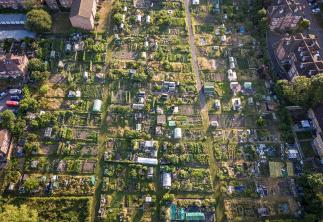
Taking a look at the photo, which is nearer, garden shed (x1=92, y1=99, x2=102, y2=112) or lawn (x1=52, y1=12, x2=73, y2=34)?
garden shed (x1=92, y1=99, x2=102, y2=112)

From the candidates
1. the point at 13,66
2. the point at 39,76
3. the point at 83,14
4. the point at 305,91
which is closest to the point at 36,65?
the point at 39,76

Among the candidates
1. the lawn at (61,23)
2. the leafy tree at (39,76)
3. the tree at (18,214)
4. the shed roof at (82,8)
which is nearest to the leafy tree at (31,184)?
the tree at (18,214)

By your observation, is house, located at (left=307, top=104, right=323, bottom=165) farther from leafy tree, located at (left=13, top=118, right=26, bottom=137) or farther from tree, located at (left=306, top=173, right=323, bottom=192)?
leafy tree, located at (left=13, top=118, right=26, bottom=137)

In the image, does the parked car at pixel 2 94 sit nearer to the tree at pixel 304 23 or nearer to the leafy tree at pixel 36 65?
the leafy tree at pixel 36 65

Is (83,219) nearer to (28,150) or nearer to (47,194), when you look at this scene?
(47,194)

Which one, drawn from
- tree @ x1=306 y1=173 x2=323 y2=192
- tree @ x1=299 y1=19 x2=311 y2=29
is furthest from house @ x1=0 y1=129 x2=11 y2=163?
tree @ x1=299 y1=19 x2=311 y2=29

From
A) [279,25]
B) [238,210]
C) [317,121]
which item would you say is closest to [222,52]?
[279,25]
